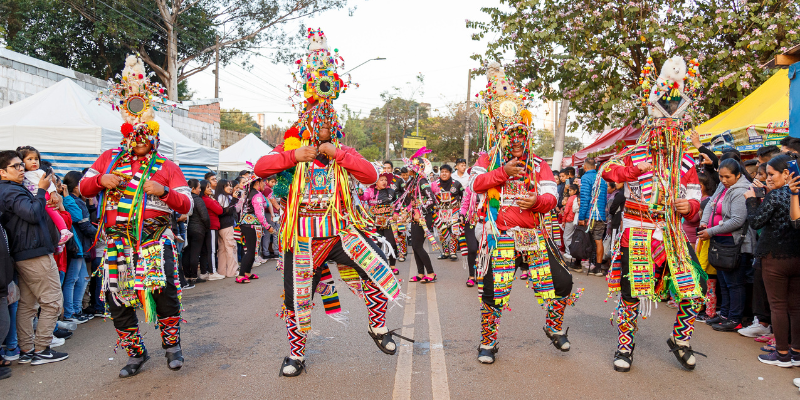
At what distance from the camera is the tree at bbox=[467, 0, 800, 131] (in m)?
10.0

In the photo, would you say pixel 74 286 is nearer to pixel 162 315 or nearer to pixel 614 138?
pixel 162 315

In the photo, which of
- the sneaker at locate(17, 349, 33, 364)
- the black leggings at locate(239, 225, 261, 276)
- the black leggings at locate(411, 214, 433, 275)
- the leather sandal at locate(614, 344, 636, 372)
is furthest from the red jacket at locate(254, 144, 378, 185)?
the black leggings at locate(239, 225, 261, 276)

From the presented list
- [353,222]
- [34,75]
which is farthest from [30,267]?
[34,75]

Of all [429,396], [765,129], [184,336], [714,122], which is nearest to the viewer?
[429,396]

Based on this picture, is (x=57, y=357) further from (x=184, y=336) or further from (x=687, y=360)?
(x=687, y=360)

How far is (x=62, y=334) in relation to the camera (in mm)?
5363

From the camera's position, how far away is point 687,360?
4219 millimetres

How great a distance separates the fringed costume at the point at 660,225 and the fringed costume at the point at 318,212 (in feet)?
6.08

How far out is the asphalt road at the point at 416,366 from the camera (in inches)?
152

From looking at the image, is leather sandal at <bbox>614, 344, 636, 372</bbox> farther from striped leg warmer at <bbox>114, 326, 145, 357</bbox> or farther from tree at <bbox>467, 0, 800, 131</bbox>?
tree at <bbox>467, 0, 800, 131</bbox>

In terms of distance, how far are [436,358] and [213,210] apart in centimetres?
588

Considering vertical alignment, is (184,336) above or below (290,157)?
below

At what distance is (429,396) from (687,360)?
2.11 metres

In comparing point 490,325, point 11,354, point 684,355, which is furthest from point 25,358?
point 684,355
